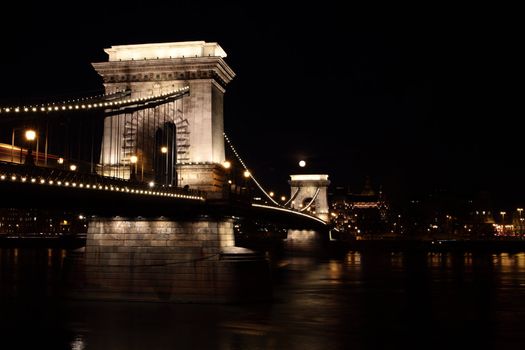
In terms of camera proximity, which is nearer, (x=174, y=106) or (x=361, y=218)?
(x=174, y=106)

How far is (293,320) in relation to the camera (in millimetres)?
29344

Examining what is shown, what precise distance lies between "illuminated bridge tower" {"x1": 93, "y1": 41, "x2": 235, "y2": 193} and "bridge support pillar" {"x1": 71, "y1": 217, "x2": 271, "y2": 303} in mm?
5330

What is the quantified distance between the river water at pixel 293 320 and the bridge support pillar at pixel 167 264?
30.6 inches


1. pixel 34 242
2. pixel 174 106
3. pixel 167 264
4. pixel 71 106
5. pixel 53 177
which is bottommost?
pixel 167 264

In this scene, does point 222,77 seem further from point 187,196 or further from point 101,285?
point 101,285

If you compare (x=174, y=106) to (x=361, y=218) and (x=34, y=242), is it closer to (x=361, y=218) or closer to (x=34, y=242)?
(x=34, y=242)

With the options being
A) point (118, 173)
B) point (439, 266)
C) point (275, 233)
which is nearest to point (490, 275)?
point (439, 266)

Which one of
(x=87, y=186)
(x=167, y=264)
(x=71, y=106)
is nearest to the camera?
(x=87, y=186)

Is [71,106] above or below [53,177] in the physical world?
above

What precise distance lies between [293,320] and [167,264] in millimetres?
7063

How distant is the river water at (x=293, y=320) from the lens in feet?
81.5

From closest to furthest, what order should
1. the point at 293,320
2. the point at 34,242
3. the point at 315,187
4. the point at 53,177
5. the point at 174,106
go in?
the point at 53,177
the point at 293,320
the point at 174,106
the point at 34,242
the point at 315,187

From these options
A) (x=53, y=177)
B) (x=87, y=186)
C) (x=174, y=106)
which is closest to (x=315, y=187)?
(x=174, y=106)

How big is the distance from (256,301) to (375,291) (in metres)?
13.0
